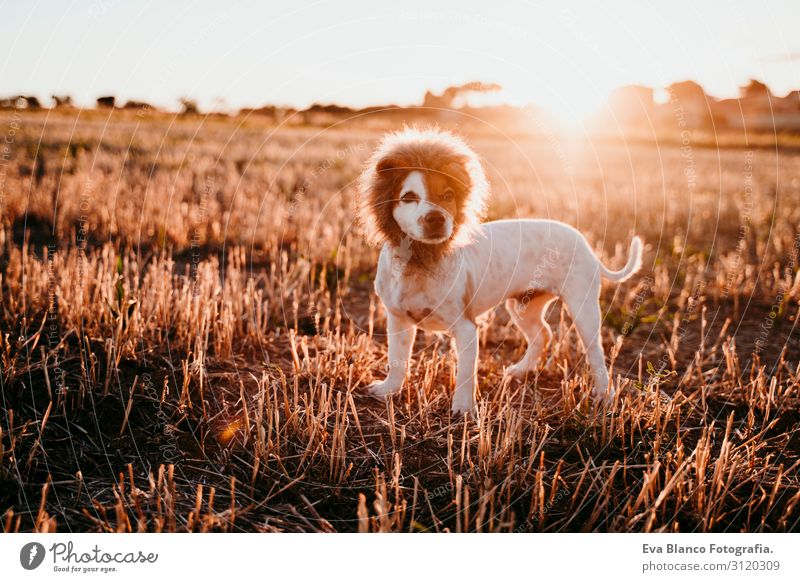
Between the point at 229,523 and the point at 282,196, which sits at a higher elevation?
the point at 282,196

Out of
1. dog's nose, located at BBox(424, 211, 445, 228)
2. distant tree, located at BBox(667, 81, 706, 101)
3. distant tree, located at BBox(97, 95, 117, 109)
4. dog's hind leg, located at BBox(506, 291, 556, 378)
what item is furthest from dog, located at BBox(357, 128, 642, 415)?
distant tree, located at BBox(97, 95, 117, 109)

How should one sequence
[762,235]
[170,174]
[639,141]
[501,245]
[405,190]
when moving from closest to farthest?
[405,190]
[501,245]
[762,235]
[170,174]
[639,141]

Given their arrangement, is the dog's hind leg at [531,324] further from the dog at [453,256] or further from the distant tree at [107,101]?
the distant tree at [107,101]

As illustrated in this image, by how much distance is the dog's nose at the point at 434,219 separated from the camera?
3.59 m

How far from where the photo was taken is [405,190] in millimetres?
3709

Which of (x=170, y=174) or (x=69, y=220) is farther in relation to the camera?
(x=170, y=174)

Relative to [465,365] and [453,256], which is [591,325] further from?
[453,256]

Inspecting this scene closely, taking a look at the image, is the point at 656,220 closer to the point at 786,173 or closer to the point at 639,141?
the point at 786,173

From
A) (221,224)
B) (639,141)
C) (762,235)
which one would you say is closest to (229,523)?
(221,224)

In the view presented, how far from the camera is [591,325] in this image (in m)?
4.78

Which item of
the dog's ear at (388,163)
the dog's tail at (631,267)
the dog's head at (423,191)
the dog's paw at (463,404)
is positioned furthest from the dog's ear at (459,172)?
the dog's tail at (631,267)

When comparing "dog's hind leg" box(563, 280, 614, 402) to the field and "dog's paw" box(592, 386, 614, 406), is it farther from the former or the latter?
the field
